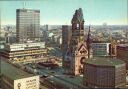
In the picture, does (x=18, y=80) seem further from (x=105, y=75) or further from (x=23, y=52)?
(x=23, y=52)

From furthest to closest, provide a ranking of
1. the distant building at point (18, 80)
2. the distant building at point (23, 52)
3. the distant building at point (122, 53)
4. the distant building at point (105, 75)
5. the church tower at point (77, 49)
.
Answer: the distant building at point (23, 52) → the distant building at point (122, 53) → the church tower at point (77, 49) → the distant building at point (18, 80) → the distant building at point (105, 75)

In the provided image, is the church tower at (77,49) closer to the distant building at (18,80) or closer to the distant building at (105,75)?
the distant building at (105,75)

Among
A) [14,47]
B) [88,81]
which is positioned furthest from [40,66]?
[88,81]

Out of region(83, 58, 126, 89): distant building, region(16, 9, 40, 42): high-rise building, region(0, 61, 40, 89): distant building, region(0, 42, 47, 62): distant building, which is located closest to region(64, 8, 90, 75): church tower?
region(83, 58, 126, 89): distant building

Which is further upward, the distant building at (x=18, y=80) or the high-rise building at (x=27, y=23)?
the high-rise building at (x=27, y=23)

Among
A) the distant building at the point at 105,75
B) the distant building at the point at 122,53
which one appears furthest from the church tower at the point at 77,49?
the distant building at the point at 122,53

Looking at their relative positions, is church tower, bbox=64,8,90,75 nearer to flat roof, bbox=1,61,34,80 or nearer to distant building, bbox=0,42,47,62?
flat roof, bbox=1,61,34,80
